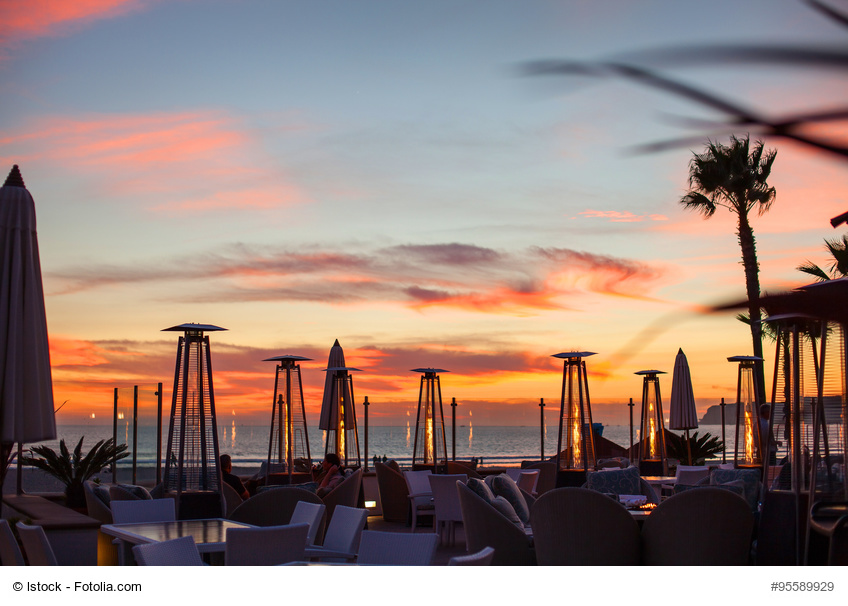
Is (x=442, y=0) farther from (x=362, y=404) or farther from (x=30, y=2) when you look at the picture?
(x=362, y=404)

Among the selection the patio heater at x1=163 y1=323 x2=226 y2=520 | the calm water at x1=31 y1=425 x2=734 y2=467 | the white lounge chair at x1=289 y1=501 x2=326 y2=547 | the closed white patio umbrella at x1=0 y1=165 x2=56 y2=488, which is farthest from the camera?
the calm water at x1=31 y1=425 x2=734 y2=467

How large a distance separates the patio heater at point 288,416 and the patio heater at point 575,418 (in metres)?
3.36

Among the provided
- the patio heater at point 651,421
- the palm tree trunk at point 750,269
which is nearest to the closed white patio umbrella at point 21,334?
the palm tree trunk at point 750,269

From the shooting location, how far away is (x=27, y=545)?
3.99m

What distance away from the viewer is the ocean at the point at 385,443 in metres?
10.3

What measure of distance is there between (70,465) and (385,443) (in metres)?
57.2

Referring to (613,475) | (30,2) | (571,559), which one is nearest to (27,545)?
(571,559)

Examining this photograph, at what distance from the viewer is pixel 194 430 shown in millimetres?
7137

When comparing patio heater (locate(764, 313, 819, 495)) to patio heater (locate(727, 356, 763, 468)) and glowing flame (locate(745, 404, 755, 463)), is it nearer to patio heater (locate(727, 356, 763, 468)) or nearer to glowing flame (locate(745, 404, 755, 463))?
patio heater (locate(727, 356, 763, 468))

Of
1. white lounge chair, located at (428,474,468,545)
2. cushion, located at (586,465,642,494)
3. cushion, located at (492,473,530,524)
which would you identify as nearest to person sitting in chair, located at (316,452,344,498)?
white lounge chair, located at (428,474,468,545)

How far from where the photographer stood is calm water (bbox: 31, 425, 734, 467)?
10.3m

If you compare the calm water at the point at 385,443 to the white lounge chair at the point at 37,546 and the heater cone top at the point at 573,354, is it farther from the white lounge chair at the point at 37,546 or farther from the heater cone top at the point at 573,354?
the white lounge chair at the point at 37,546

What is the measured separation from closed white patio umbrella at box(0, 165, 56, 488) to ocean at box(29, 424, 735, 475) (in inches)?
96.2
